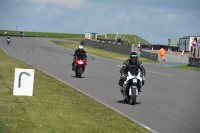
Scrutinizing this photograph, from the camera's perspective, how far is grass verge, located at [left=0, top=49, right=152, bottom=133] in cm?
1047

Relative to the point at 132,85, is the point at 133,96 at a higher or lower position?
lower

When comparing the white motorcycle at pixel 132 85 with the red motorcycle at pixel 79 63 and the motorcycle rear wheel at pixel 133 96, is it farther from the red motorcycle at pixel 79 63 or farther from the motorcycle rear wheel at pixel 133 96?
the red motorcycle at pixel 79 63

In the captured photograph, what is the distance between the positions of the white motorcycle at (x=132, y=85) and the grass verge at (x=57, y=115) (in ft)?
3.63

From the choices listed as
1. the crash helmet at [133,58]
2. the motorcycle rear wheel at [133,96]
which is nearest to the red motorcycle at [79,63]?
the crash helmet at [133,58]

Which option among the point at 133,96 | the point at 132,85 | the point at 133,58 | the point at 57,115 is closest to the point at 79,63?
the point at 133,58

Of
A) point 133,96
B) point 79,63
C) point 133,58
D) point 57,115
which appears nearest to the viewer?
point 57,115

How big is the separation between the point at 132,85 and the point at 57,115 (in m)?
4.43

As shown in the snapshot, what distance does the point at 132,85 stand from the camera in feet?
53.2

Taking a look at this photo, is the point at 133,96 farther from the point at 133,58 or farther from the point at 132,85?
the point at 133,58

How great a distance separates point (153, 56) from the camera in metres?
51.2

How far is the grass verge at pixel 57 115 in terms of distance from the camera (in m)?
10.5

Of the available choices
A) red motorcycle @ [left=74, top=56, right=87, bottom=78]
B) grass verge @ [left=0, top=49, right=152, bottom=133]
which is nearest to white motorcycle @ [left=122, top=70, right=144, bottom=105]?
grass verge @ [left=0, top=49, right=152, bottom=133]

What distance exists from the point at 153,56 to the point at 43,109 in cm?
3867

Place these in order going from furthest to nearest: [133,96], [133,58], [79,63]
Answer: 1. [79,63]
2. [133,58]
3. [133,96]
